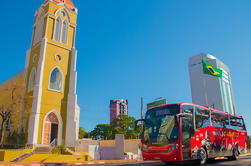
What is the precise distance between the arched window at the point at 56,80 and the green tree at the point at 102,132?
4177 cm

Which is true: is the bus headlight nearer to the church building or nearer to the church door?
the church building

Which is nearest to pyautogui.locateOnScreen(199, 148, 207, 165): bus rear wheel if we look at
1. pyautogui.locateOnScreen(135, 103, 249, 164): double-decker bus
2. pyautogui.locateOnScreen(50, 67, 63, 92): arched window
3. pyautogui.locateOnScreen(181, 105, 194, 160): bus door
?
pyautogui.locateOnScreen(135, 103, 249, 164): double-decker bus

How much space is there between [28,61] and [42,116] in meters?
9.72

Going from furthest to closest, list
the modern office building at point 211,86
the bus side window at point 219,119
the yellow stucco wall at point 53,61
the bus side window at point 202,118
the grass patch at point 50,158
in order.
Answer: the modern office building at point 211,86
the yellow stucco wall at point 53,61
the grass patch at point 50,158
the bus side window at point 219,119
the bus side window at point 202,118

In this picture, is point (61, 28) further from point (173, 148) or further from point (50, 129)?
point (173, 148)

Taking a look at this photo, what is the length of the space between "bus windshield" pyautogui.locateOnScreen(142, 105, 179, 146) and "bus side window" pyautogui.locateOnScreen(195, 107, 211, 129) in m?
1.48

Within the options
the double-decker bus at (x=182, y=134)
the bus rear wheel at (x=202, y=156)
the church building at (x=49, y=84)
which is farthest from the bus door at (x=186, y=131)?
the church building at (x=49, y=84)

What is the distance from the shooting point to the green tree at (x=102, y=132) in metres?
68.2

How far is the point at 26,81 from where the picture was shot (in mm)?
29641

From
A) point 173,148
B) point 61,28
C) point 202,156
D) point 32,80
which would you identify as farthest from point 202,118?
point 61,28

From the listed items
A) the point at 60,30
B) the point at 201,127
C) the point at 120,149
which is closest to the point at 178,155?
the point at 201,127

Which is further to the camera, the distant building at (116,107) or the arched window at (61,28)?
the distant building at (116,107)

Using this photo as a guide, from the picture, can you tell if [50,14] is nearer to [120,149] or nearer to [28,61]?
[28,61]

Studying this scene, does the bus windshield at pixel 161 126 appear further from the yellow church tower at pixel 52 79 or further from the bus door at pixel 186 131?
the yellow church tower at pixel 52 79
